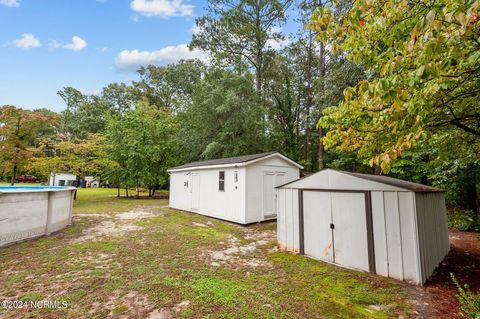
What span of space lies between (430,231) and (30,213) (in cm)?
929

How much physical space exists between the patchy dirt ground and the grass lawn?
0.81ft

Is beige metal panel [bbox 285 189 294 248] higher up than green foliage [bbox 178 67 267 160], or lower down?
lower down

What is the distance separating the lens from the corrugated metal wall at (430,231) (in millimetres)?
3732

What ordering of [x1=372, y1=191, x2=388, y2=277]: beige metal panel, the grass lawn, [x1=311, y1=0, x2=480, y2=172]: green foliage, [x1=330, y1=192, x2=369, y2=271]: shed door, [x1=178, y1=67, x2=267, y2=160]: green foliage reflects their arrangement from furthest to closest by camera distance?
[x1=178, y1=67, x2=267, y2=160]: green foliage
[x1=330, y1=192, x2=369, y2=271]: shed door
[x1=372, y1=191, x2=388, y2=277]: beige metal panel
the grass lawn
[x1=311, y1=0, x2=480, y2=172]: green foliage

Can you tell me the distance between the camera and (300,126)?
19875mm

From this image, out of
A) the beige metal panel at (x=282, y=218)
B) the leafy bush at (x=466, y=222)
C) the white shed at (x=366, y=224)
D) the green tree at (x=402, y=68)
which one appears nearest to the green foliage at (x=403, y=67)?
the green tree at (x=402, y=68)

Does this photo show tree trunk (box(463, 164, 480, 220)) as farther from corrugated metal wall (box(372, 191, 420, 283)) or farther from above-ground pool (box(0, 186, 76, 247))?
above-ground pool (box(0, 186, 76, 247))

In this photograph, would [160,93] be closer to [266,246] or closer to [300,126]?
[300,126]

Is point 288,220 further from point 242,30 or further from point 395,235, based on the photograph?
point 242,30

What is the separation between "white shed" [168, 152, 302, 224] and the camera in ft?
27.2

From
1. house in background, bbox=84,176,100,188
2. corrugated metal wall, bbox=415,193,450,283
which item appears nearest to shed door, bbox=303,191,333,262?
corrugated metal wall, bbox=415,193,450,283

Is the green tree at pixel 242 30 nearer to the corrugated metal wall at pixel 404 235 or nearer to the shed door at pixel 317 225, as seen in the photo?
the shed door at pixel 317 225

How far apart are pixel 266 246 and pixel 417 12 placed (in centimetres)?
535

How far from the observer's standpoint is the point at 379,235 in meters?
3.90
